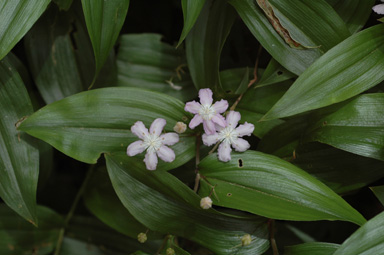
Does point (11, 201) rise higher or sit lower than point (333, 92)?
lower

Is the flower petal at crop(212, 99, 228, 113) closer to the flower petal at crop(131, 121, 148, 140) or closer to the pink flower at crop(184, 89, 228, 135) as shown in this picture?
the pink flower at crop(184, 89, 228, 135)

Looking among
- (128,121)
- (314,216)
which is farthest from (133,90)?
(314,216)

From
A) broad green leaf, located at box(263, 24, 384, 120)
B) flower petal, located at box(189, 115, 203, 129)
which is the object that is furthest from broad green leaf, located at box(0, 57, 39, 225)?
broad green leaf, located at box(263, 24, 384, 120)

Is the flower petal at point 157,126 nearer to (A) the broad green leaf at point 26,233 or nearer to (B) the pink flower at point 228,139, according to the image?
(B) the pink flower at point 228,139

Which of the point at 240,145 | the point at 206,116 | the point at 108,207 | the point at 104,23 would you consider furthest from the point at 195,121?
the point at 108,207

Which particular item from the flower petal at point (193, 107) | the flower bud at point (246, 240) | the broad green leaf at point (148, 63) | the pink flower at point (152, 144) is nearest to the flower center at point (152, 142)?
the pink flower at point (152, 144)

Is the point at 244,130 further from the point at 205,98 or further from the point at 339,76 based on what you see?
the point at 339,76

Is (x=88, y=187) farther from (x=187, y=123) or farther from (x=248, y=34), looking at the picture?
(x=248, y=34)
